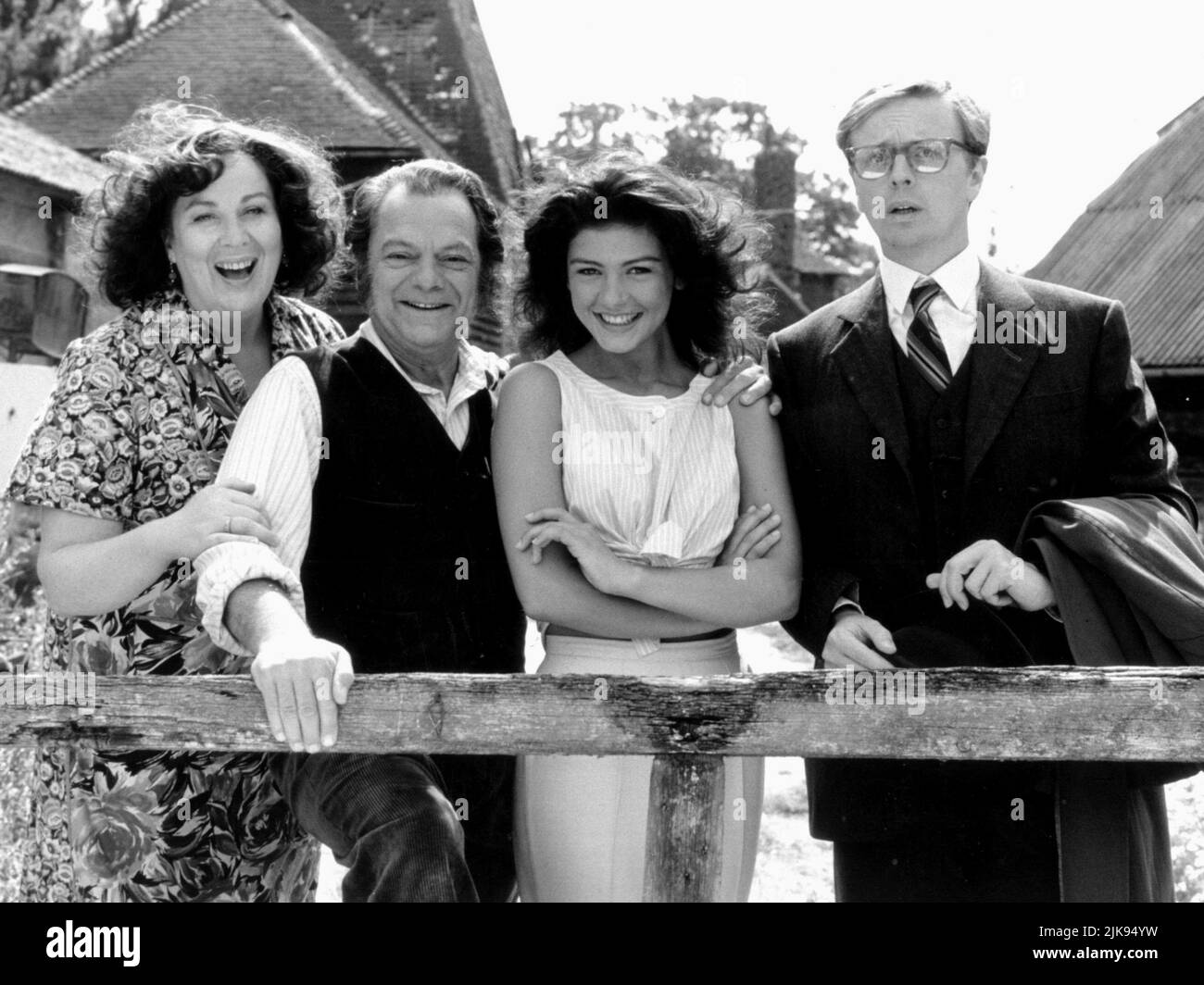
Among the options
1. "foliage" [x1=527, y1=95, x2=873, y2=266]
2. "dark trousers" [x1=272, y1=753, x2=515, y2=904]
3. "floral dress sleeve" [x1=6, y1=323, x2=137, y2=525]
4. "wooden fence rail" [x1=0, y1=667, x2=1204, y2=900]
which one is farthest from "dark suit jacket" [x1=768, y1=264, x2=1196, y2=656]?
"foliage" [x1=527, y1=95, x2=873, y2=266]

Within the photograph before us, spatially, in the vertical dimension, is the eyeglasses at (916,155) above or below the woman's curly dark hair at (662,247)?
above

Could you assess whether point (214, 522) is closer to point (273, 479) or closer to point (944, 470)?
point (273, 479)

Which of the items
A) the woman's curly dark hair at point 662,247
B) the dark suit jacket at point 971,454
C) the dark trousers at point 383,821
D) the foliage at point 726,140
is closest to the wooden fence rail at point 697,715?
the dark trousers at point 383,821

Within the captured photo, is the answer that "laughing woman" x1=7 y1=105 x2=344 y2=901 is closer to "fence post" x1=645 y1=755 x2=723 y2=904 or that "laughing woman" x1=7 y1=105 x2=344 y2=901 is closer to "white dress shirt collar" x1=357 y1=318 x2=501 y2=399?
"white dress shirt collar" x1=357 y1=318 x2=501 y2=399

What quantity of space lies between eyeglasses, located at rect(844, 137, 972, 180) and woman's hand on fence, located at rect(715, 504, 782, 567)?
77 cm

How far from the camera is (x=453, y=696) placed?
2.58m

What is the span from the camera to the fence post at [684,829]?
104 inches

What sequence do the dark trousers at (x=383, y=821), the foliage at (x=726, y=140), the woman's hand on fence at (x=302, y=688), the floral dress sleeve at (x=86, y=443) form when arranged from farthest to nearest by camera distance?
1. the foliage at (x=726, y=140)
2. the floral dress sleeve at (x=86, y=443)
3. the dark trousers at (x=383, y=821)
4. the woman's hand on fence at (x=302, y=688)

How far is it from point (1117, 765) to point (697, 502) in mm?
1016

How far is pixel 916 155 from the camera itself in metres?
3.16

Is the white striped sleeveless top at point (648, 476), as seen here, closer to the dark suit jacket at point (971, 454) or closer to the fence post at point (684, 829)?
the dark suit jacket at point (971, 454)

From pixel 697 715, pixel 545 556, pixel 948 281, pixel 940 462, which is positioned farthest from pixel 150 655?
pixel 948 281

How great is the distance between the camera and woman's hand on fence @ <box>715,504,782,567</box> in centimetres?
317
